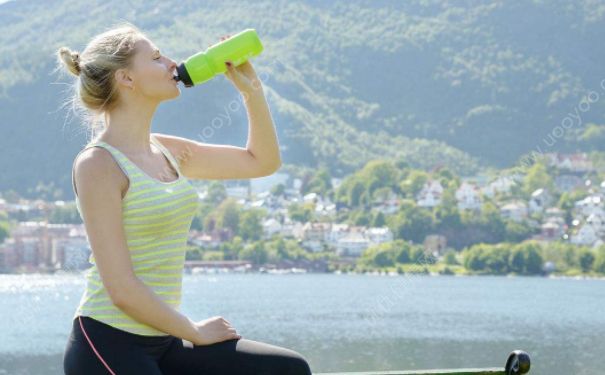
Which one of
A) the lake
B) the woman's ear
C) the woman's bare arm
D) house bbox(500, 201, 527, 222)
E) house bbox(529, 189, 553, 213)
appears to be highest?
house bbox(529, 189, 553, 213)

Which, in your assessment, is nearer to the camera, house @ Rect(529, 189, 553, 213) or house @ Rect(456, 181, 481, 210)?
house @ Rect(456, 181, 481, 210)

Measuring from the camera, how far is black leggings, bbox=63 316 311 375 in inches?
82.0

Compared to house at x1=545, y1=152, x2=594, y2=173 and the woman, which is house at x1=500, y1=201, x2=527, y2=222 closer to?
house at x1=545, y1=152, x2=594, y2=173

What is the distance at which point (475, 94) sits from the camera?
128 meters

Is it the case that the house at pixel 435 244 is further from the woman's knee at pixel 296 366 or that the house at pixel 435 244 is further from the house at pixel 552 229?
the woman's knee at pixel 296 366

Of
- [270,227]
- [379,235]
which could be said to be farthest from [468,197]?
[270,227]

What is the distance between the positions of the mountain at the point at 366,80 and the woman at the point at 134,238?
102 meters

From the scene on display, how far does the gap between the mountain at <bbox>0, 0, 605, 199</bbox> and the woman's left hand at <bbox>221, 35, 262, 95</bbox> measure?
101940mm

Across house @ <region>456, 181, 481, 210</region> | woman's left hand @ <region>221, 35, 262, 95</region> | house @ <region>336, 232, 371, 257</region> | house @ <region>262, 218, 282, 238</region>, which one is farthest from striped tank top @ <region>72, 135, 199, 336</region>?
house @ <region>456, 181, 481, 210</region>

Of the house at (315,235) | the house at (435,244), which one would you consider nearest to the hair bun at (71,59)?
the house at (435,244)

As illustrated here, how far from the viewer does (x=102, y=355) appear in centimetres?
208

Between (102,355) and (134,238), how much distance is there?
22cm

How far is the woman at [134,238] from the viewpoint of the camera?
209cm

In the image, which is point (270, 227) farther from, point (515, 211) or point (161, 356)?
point (161, 356)
